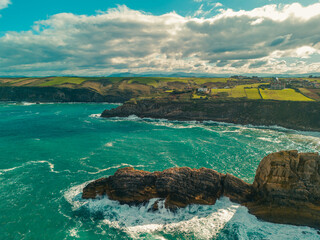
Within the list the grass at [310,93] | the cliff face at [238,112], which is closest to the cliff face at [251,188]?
the cliff face at [238,112]

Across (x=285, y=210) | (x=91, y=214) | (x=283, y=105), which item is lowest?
(x=91, y=214)

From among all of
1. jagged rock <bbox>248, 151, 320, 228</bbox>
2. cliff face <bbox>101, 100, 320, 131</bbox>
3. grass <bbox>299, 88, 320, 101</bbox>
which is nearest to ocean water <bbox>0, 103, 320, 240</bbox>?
jagged rock <bbox>248, 151, 320, 228</bbox>

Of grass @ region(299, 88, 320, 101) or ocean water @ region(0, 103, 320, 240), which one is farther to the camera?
grass @ region(299, 88, 320, 101)

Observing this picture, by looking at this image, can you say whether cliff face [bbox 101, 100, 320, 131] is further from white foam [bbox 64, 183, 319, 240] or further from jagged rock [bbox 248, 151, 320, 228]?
white foam [bbox 64, 183, 319, 240]

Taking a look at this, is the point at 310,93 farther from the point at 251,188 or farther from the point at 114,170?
the point at 114,170

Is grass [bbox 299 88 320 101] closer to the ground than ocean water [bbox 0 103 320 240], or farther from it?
farther from it

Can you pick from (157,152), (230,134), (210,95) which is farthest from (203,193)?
(210,95)

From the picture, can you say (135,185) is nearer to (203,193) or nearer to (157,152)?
(203,193)
